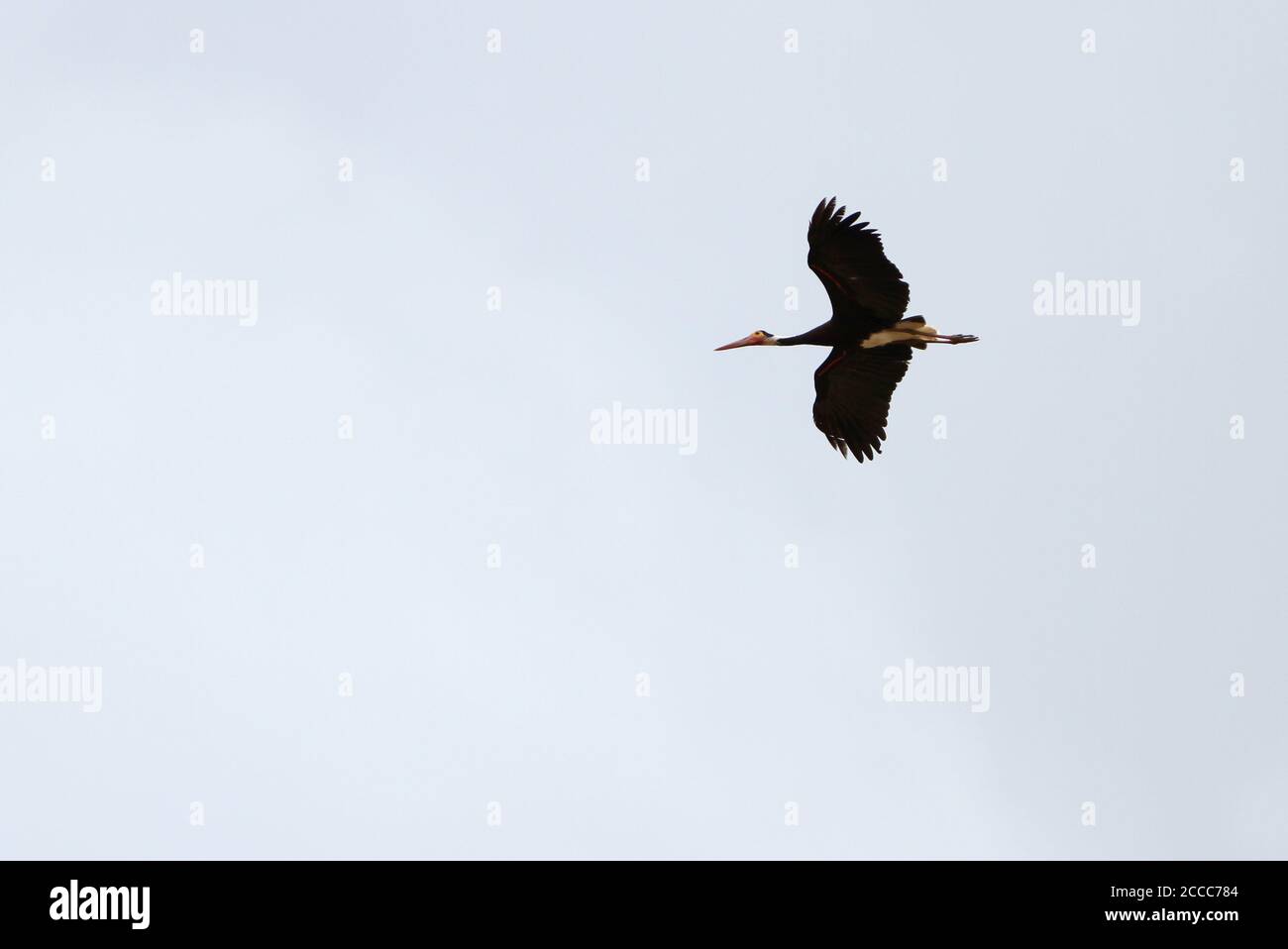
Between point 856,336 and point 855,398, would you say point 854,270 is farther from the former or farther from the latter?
point 855,398

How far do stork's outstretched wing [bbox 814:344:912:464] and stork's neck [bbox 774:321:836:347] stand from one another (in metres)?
0.32

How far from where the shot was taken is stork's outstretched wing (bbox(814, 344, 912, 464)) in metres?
30.9

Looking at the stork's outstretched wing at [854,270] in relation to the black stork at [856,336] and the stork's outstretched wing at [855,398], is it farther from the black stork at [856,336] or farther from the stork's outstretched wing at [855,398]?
the stork's outstretched wing at [855,398]

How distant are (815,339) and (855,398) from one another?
128cm

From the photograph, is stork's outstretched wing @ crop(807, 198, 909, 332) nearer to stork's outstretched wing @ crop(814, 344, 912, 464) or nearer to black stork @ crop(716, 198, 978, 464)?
black stork @ crop(716, 198, 978, 464)

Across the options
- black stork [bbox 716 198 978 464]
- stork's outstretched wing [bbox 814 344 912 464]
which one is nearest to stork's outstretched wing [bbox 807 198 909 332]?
black stork [bbox 716 198 978 464]

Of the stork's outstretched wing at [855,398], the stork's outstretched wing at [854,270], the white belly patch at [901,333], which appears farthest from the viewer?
the stork's outstretched wing at [855,398]

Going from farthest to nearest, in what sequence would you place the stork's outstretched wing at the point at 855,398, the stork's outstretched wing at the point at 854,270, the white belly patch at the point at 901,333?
1. the stork's outstretched wing at the point at 855,398
2. the white belly patch at the point at 901,333
3. the stork's outstretched wing at the point at 854,270

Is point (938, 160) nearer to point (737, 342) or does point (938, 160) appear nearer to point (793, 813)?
point (737, 342)

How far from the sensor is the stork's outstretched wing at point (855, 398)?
101ft

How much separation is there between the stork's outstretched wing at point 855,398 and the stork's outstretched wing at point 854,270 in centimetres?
115

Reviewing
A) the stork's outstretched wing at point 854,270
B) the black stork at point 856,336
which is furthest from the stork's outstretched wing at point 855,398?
the stork's outstretched wing at point 854,270

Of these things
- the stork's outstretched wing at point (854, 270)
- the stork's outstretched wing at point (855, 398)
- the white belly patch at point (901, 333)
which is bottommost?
A: the stork's outstretched wing at point (855, 398)
